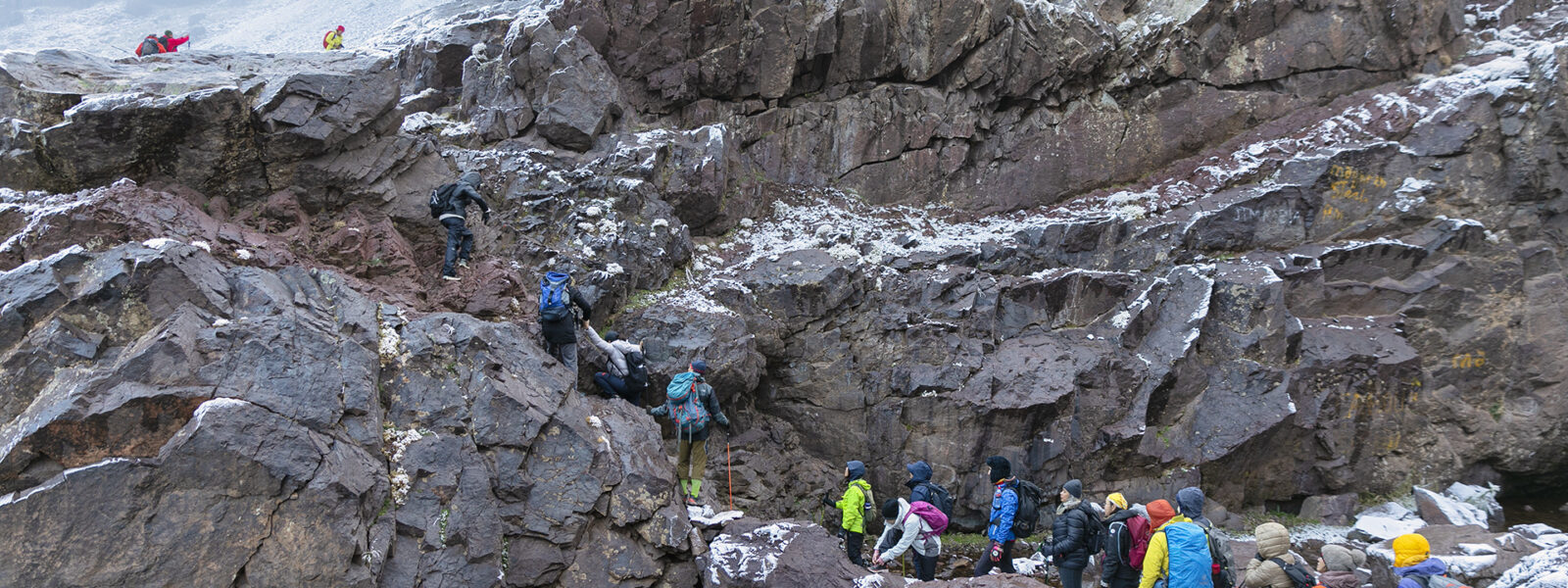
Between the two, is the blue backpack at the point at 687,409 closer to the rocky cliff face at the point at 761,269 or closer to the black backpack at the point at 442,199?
the rocky cliff face at the point at 761,269

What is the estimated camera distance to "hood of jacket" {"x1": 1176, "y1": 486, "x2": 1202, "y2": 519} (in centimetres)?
769

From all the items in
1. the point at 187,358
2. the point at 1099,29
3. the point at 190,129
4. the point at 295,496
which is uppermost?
the point at 1099,29

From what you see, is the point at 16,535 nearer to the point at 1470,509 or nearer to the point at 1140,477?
the point at 1140,477

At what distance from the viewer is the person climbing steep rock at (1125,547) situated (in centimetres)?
829

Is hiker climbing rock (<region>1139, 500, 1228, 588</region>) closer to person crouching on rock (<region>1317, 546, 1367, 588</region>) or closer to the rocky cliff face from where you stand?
person crouching on rock (<region>1317, 546, 1367, 588</region>)

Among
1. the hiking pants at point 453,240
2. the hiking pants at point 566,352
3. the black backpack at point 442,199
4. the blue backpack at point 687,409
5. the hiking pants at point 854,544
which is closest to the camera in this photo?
the hiking pants at point 854,544

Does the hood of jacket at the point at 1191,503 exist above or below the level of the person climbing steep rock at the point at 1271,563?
above

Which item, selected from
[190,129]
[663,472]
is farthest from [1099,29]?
[190,129]

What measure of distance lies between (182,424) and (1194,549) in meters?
9.08

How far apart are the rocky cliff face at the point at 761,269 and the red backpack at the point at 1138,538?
4.70 meters

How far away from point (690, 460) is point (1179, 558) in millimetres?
5735

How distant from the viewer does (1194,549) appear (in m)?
7.51

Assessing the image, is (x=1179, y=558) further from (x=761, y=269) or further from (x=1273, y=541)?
(x=761, y=269)

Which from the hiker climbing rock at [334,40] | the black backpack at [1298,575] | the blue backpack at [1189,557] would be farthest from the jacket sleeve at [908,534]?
the hiker climbing rock at [334,40]
